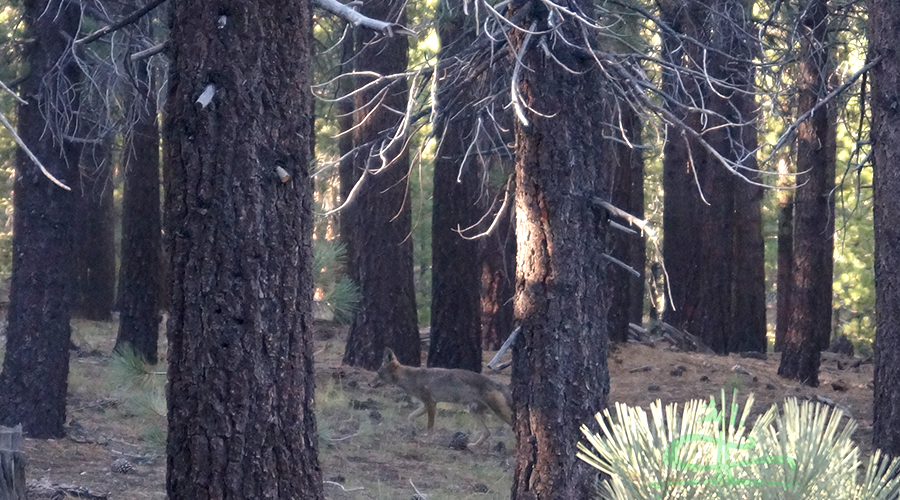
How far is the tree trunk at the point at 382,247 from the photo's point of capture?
14.1 m

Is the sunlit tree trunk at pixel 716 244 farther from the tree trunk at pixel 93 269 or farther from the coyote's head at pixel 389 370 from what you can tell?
the tree trunk at pixel 93 269

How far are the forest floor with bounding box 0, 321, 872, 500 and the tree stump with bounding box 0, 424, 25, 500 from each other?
1337 mm

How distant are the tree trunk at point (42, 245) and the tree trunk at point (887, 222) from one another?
7261 mm

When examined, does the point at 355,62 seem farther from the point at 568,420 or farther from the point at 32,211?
the point at 568,420

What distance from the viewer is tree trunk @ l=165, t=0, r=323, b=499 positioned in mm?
4500

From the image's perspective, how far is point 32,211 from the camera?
28.2ft

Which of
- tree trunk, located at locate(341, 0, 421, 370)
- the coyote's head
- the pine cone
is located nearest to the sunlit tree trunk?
tree trunk, located at locate(341, 0, 421, 370)

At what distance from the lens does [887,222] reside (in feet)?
24.7

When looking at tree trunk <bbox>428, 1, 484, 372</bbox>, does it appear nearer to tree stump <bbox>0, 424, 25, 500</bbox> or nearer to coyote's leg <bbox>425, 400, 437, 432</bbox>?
coyote's leg <bbox>425, 400, 437, 432</bbox>

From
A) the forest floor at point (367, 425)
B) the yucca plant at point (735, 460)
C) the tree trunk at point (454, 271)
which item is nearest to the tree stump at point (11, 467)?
the forest floor at point (367, 425)

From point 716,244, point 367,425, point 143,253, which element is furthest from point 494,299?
point 143,253

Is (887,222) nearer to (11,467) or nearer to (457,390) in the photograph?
(457,390)

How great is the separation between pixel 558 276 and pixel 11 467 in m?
3.78

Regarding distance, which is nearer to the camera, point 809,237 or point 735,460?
point 735,460
